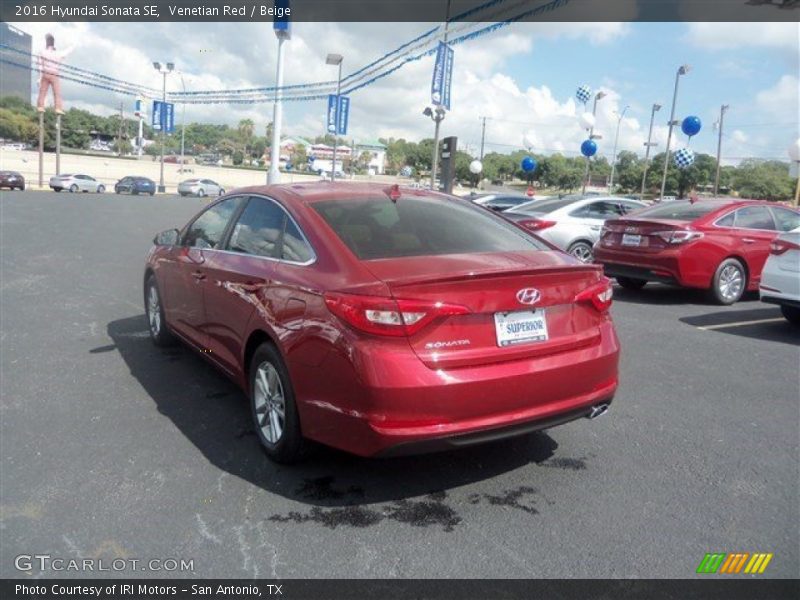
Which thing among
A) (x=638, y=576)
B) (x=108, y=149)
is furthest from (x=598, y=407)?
(x=108, y=149)

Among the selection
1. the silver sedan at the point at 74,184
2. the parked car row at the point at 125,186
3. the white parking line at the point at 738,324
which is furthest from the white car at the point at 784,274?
the silver sedan at the point at 74,184

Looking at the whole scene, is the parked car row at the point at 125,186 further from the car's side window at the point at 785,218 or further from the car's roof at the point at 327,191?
the car's roof at the point at 327,191

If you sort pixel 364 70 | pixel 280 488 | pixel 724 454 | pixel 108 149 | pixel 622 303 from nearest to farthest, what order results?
pixel 280 488
pixel 724 454
pixel 622 303
pixel 364 70
pixel 108 149

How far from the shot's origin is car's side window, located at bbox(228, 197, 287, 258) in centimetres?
391

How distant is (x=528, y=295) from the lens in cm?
316

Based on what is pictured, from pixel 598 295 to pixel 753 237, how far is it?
6781mm

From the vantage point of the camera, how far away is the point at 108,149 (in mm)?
121312

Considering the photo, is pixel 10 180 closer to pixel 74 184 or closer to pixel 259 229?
pixel 74 184

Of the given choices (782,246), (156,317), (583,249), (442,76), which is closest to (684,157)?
(442,76)

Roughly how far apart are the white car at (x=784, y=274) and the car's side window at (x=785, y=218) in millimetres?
2528

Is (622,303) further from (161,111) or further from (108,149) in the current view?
(108,149)

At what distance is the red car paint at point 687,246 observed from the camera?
852 centimetres
